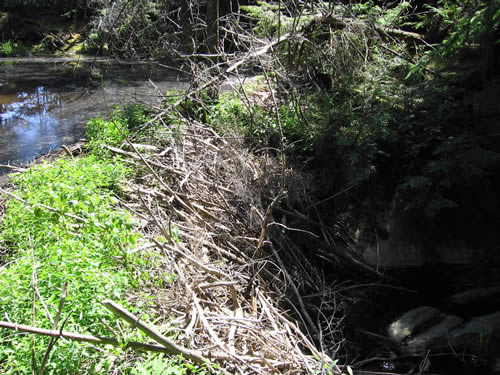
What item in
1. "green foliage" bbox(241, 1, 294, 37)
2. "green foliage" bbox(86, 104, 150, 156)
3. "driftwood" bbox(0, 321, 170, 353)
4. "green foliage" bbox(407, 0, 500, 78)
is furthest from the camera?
"green foliage" bbox(241, 1, 294, 37)

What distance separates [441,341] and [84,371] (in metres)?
3.54

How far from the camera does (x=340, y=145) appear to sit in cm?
533

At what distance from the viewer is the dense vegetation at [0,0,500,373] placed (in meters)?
3.12

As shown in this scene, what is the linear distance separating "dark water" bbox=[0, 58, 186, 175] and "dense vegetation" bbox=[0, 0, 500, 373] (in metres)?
1.41

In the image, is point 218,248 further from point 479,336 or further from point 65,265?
point 479,336

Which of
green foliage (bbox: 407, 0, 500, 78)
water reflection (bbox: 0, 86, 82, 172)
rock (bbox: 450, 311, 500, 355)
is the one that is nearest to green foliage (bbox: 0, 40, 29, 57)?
water reflection (bbox: 0, 86, 82, 172)

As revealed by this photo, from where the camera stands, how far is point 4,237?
383cm

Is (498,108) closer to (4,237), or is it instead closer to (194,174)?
(194,174)

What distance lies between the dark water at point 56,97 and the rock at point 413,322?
424 centimetres

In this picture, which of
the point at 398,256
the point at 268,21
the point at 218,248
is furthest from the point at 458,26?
the point at 218,248

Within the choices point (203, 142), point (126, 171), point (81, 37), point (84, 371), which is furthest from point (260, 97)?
point (81, 37)

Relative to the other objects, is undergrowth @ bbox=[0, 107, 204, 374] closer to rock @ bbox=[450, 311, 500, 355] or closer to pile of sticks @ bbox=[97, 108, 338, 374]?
pile of sticks @ bbox=[97, 108, 338, 374]

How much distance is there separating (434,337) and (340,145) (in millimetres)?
2429

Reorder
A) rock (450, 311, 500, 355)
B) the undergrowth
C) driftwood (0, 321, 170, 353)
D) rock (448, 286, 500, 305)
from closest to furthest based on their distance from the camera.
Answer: driftwood (0, 321, 170, 353), the undergrowth, rock (450, 311, 500, 355), rock (448, 286, 500, 305)
